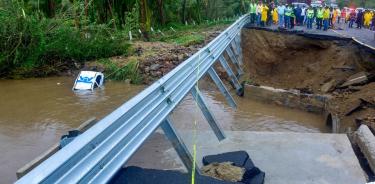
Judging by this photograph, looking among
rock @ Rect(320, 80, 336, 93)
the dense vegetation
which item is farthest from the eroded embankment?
the dense vegetation

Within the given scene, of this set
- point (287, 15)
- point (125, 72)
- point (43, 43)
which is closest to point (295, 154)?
point (125, 72)

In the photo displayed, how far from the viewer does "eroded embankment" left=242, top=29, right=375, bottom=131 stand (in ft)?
40.8

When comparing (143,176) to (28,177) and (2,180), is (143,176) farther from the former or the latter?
(2,180)

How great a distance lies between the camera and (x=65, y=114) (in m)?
10.1

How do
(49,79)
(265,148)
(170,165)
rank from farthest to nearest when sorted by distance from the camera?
(49,79)
(265,148)
(170,165)

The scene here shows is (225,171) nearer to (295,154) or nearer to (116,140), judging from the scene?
(116,140)

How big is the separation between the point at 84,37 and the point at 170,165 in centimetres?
1269

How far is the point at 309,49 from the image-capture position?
66.7 ft

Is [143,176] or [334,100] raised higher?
[143,176]

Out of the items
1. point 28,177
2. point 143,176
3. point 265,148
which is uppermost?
point 28,177

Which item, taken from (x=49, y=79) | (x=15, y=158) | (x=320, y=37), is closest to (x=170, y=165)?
(x=15, y=158)

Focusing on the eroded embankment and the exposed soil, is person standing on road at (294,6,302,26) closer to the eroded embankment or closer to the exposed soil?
the eroded embankment

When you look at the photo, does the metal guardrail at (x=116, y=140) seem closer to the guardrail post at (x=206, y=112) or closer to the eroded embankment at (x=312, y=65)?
the guardrail post at (x=206, y=112)

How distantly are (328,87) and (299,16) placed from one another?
13400mm
